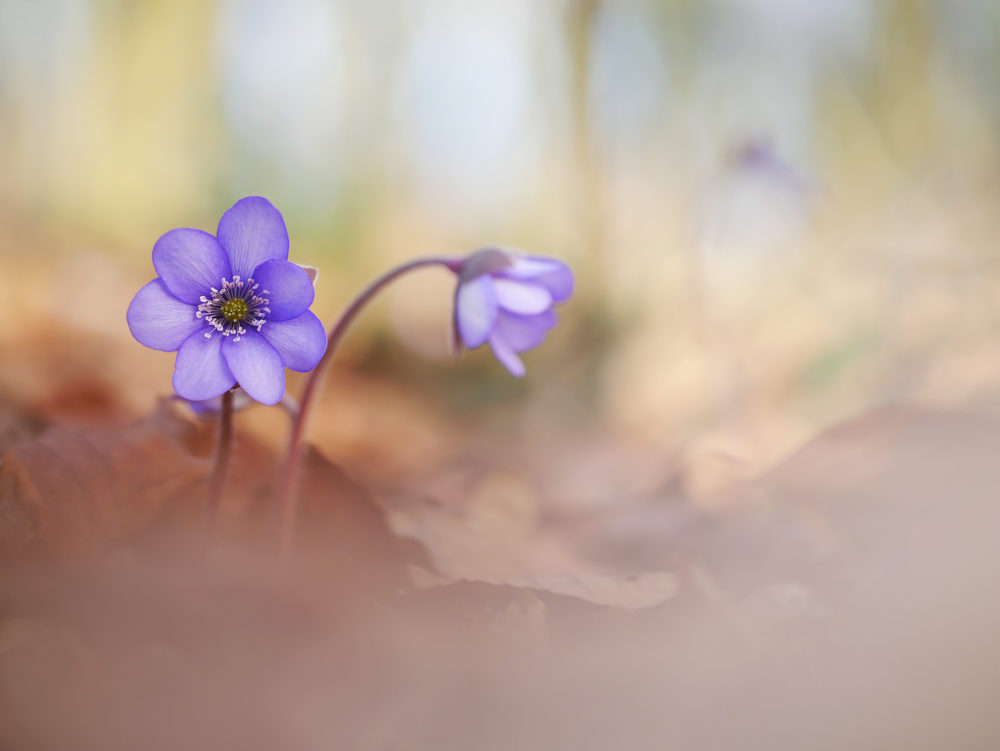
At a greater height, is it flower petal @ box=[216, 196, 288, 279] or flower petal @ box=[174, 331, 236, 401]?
flower petal @ box=[216, 196, 288, 279]

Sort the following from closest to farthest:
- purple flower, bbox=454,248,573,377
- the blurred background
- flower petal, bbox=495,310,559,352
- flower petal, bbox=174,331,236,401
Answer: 1. flower petal, bbox=174,331,236,401
2. purple flower, bbox=454,248,573,377
3. flower petal, bbox=495,310,559,352
4. the blurred background

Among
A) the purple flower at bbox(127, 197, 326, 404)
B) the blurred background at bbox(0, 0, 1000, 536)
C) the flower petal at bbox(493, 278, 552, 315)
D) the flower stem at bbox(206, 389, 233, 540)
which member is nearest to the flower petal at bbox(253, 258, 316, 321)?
the purple flower at bbox(127, 197, 326, 404)

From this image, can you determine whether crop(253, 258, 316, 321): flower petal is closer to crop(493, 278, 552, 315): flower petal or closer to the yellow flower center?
the yellow flower center

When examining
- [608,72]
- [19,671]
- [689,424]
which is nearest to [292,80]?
[608,72]

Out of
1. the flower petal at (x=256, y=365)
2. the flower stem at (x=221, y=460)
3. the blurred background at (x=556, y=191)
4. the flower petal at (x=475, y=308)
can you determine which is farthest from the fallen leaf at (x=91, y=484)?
the blurred background at (x=556, y=191)

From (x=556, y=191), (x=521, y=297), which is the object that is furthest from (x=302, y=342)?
(x=556, y=191)

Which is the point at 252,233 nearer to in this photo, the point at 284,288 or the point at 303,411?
the point at 284,288
